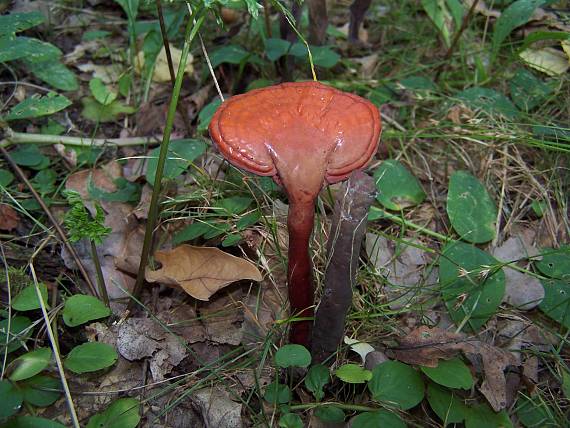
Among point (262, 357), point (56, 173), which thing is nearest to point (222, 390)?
point (262, 357)

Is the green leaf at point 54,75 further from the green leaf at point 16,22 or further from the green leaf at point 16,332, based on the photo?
the green leaf at point 16,332

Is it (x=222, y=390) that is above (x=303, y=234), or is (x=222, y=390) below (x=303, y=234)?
below

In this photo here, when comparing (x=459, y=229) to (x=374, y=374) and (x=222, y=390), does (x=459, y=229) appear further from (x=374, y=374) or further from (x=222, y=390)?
(x=222, y=390)

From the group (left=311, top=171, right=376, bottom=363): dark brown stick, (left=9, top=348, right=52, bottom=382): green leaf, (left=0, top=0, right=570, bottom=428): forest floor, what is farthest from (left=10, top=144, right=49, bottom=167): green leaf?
(left=311, top=171, right=376, bottom=363): dark brown stick

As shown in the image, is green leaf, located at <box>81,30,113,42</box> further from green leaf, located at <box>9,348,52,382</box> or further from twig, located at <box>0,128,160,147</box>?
green leaf, located at <box>9,348,52,382</box>

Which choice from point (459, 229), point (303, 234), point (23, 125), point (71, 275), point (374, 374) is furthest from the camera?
point (23, 125)

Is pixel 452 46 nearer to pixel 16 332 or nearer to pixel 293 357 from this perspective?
pixel 293 357

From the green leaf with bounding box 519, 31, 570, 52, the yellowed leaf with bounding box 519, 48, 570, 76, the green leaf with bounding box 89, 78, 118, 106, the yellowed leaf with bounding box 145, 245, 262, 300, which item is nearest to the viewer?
the yellowed leaf with bounding box 145, 245, 262, 300
